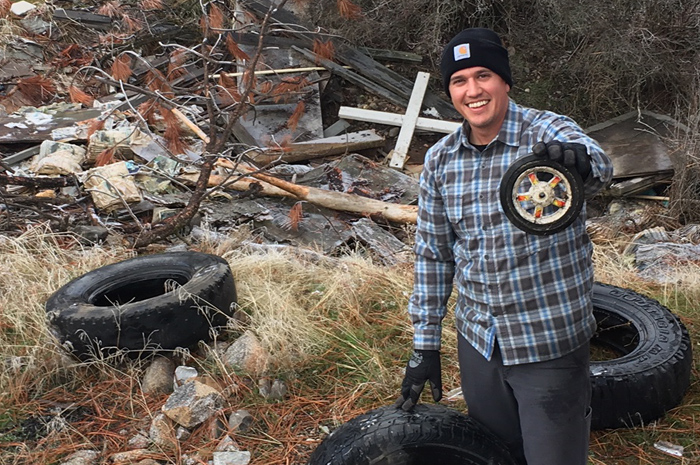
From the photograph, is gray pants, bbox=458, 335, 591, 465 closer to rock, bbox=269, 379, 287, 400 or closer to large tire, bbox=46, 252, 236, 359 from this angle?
rock, bbox=269, 379, 287, 400

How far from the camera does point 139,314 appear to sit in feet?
12.4

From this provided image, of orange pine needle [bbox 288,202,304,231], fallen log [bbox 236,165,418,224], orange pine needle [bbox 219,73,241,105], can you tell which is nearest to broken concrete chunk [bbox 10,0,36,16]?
orange pine needle [bbox 219,73,241,105]

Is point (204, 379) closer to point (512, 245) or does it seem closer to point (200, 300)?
point (200, 300)

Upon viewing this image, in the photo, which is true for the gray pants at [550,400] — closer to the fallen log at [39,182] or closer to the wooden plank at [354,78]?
the fallen log at [39,182]

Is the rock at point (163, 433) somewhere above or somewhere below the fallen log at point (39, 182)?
below

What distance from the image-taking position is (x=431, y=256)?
2.37 m

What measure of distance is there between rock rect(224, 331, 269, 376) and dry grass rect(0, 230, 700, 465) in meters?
0.07

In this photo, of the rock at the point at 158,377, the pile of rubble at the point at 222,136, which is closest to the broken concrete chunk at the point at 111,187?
the pile of rubble at the point at 222,136

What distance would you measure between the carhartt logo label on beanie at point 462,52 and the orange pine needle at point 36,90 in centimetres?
812

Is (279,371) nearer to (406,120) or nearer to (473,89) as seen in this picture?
(473,89)

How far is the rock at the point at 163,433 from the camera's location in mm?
3217

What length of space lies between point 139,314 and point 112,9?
9.34m

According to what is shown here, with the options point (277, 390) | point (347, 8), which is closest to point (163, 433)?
point (277, 390)

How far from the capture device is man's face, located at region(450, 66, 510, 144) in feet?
6.88
